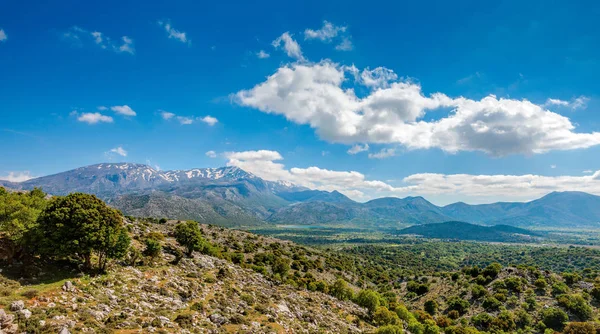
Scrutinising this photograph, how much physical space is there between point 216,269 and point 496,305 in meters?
75.1

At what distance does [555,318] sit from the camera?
60.9 metres

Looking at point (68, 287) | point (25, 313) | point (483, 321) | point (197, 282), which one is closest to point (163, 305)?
point (68, 287)

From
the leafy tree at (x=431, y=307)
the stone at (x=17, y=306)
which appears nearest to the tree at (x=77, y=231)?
the stone at (x=17, y=306)

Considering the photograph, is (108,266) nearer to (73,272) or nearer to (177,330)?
(73,272)

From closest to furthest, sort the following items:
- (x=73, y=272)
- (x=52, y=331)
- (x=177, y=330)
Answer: (x=52, y=331) → (x=177, y=330) → (x=73, y=272)

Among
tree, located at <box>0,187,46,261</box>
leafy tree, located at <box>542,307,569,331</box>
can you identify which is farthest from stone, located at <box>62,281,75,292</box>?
leafy tree, located at <box>542,307,569,331</box>

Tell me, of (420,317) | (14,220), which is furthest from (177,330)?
(420,317)

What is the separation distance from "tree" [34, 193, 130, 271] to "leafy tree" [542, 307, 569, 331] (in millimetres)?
89106

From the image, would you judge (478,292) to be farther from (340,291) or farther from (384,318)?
(340,291)

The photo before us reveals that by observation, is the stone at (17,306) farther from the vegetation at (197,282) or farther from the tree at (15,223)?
the tree at (15,223)

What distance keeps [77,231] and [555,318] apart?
94717mm

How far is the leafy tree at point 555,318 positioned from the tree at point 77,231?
89.1 meters

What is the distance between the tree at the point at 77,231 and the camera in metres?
30.7

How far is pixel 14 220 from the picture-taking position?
30078mm
